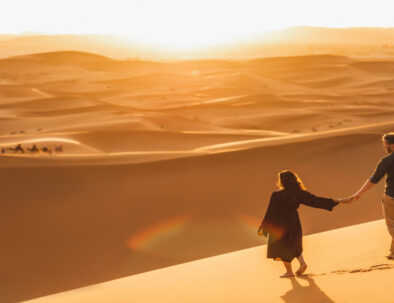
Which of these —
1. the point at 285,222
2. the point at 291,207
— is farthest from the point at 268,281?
the point at 291,207

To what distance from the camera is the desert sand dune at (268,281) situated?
16.5ft

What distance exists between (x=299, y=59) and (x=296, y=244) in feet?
212

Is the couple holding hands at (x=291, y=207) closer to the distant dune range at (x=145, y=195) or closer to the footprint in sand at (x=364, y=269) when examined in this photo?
the footprint in sand at (x=364, y=269)

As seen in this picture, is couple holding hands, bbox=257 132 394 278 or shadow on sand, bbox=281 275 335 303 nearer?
shadow on sand, bbox=281 275 335 303

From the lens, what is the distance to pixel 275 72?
205 feet

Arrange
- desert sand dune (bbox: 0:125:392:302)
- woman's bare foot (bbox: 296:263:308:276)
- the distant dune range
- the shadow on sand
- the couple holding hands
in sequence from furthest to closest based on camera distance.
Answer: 1. the distant dune range
2. desert sand dune (bbox: 0:125:392:302)
3. woman's bare foot (bbox: 296:263:308:276)
4. the couple holding hands
5. the shadow on sand

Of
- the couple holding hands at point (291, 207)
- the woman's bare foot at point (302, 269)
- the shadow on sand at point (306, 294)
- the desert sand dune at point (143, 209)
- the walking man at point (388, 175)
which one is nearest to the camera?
the shadow on sand at point (306, 294)

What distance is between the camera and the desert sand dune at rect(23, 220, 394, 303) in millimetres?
5035

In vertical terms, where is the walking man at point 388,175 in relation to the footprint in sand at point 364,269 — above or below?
above

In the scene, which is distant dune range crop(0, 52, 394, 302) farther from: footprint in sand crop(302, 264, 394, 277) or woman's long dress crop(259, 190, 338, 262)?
footprint in sand crop(302, 264, 394, 277)

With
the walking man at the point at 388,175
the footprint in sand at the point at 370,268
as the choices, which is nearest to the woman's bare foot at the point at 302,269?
the footprint in sand at the point at 370,268

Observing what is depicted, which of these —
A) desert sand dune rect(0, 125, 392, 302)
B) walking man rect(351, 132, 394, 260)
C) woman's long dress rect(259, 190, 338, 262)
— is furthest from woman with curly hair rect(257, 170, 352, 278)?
desert sand dune rect(0, 125, 392, 302)

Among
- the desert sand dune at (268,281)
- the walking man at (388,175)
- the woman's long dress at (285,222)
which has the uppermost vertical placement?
the walking man at (388,175)

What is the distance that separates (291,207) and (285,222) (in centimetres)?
15
